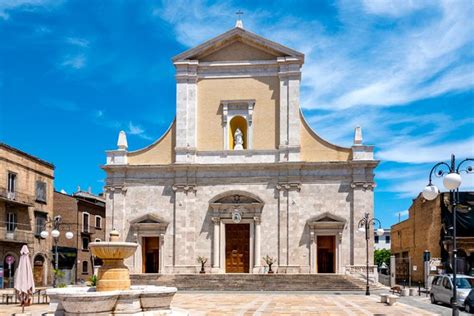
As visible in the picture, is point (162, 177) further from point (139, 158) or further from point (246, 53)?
point (246, 53)

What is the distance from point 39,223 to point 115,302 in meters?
32.3

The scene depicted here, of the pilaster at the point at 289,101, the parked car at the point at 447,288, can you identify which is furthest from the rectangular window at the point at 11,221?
the parked car at the point at 447,288

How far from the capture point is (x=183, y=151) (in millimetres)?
40250

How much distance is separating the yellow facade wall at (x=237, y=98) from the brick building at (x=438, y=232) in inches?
515

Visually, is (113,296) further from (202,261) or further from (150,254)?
(150,254)

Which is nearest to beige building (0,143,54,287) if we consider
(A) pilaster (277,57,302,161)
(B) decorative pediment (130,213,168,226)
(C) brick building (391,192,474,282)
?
(B) decorative pediment (130,213,168,226)

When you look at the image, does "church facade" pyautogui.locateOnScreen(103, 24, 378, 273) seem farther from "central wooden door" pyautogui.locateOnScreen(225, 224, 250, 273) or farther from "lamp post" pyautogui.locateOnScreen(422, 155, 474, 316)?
"lamp post" pyautogui.locateOnScreen(422, 155, 474, 316)

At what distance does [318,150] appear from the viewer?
39781mm

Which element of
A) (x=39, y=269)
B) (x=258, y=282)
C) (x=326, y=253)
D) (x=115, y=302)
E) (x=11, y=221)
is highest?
(x=11, y=221)

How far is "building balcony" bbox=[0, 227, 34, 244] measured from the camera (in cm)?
3951

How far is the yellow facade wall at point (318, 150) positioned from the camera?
130 feet

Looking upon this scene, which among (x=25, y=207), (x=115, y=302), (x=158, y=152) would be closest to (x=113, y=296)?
(x=115, y=302)

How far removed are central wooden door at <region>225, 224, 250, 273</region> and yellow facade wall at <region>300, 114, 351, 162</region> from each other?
630 centimetres

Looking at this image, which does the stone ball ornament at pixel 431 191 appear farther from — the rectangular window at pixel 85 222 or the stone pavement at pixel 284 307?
the rectangular window at pixel 85 222
